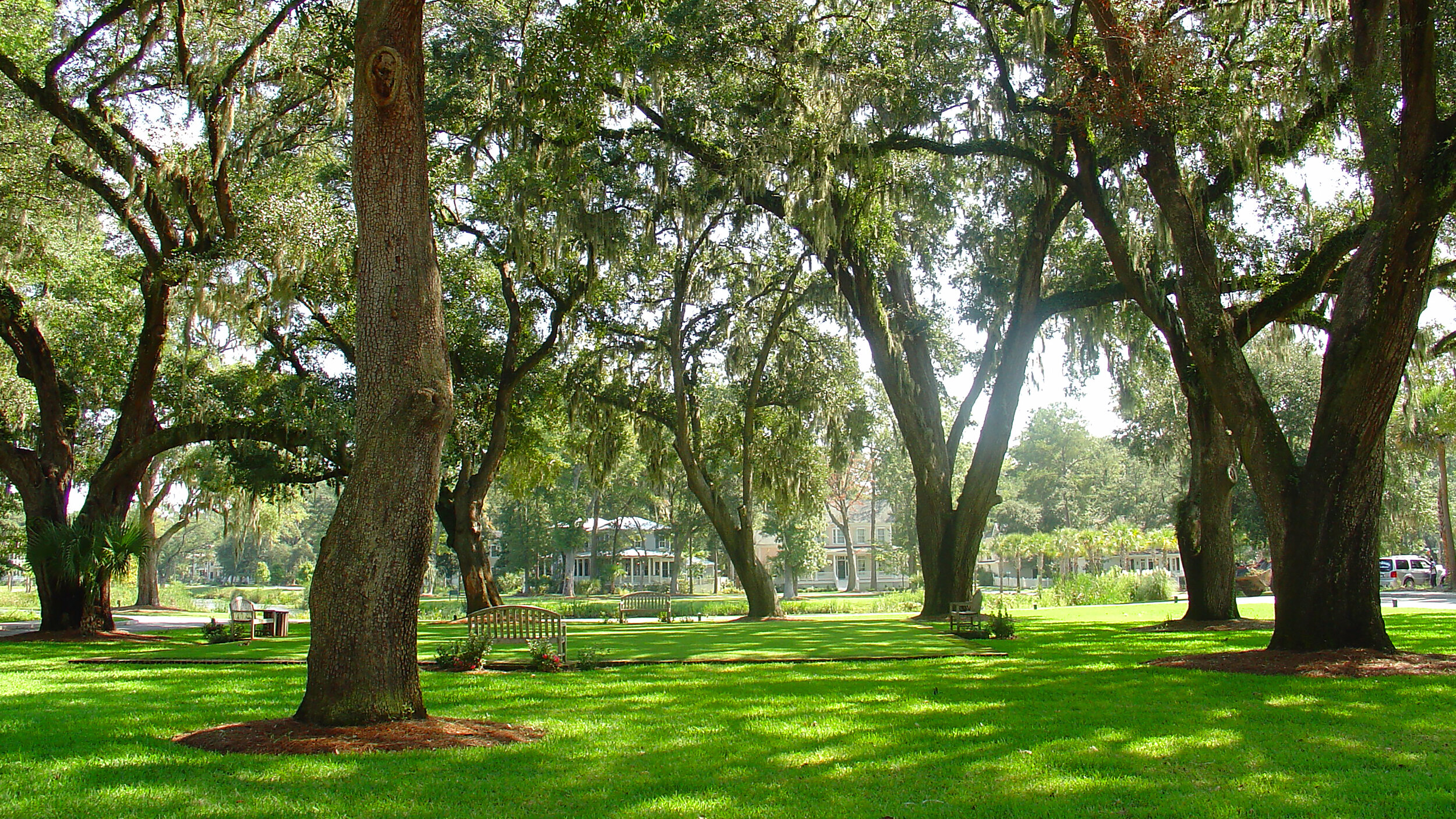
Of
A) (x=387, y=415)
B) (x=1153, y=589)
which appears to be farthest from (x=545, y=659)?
(x=1153, y=589)

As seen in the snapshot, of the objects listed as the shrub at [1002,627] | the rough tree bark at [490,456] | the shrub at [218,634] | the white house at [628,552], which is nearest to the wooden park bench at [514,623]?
the shrub at [218,634]

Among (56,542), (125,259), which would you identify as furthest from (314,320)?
(56,542)

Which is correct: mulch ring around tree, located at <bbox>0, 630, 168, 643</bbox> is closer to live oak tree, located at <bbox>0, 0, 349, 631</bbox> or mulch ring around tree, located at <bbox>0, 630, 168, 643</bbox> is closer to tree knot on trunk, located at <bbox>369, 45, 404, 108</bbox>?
live oak tree, located at <bbox>0, 0, 349, 631</bbox>

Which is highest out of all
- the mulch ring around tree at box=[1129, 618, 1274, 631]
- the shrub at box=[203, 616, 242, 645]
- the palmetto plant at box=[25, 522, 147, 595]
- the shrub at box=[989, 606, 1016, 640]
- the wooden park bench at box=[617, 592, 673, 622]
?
the palmetto plant at box=[25, 522, 147, 595]

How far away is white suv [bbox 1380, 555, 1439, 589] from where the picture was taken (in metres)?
42.3

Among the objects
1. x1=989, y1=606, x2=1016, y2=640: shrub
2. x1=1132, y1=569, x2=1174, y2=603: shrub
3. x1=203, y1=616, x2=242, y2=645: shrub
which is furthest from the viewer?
x1=1132, y1=569, x2=1174, y2=603: shrub

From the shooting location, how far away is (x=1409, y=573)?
4253cm

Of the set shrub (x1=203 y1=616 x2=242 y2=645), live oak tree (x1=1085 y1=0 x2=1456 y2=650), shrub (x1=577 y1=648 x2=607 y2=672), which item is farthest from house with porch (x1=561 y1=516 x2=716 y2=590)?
live oak tree (x1=1085 y1=0 x2=1456 y2=650)

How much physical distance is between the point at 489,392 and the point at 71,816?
1704cm

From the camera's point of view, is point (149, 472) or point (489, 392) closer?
point (489, 392)

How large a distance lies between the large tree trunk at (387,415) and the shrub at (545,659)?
354 centimetres

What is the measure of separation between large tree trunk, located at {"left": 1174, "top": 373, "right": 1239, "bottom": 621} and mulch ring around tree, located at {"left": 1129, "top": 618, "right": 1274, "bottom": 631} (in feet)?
0.47

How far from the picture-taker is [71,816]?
401cm

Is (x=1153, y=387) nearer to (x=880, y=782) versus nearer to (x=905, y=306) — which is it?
(x=905, y=306)
